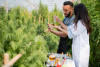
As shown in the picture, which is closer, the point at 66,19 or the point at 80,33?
the point at 80,33

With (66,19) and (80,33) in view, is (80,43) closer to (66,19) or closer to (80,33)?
(80,33)

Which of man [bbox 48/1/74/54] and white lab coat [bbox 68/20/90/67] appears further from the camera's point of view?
man [bbox 48/1/74/54]

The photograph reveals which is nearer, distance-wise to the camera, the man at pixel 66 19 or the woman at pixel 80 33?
the woman at pixel 80 33

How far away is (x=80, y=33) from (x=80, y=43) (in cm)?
15

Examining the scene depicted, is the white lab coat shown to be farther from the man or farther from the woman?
the man

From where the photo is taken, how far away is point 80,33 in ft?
6.81

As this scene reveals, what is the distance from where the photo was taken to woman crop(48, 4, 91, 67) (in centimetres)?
202

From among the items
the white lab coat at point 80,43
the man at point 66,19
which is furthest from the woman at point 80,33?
the man at point 66,19

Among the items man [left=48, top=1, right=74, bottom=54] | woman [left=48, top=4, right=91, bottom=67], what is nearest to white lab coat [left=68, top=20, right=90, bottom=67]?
woman [left=48, top=4, right=91, bottom=67]

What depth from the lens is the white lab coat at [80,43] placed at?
6.71 ft

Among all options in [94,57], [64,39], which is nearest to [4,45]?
[64,39]

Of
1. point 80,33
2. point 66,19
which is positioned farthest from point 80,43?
point 66,19

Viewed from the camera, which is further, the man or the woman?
the man

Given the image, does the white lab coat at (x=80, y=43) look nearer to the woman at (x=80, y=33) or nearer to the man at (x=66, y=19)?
the woman at (x=80, y=33)
